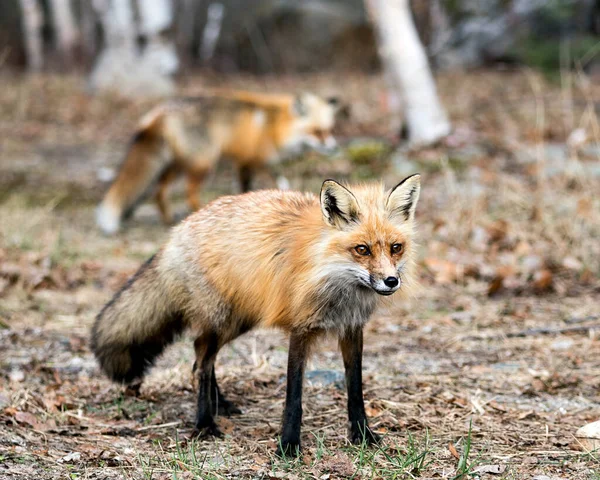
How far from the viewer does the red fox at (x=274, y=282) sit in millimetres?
3441

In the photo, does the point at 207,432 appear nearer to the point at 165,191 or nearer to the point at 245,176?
the point at 165,191

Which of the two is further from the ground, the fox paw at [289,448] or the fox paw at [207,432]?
the fox paw at [289,448]

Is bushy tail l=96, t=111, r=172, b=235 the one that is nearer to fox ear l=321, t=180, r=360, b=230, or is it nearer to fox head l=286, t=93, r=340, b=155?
fox head l=286, t=93, r=340, b=155

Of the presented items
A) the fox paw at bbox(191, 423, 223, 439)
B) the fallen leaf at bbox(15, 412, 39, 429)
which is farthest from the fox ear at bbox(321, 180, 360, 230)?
the fallen leaf at bbox(15, 412, 39, 429)

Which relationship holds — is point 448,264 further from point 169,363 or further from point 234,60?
point 234,60

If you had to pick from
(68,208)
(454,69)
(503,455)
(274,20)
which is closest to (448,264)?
(503,455)

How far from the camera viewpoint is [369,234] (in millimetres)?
3371

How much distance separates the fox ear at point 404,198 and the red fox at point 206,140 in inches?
208

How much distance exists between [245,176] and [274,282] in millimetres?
6040

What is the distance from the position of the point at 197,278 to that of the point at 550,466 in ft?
6.41

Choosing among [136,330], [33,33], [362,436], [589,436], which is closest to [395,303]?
[362,436]

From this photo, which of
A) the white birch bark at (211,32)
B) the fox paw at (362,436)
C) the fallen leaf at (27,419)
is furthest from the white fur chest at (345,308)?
the white birch bark at (211,32)

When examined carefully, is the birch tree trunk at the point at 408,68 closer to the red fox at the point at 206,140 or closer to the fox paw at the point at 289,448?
the red fox at the point at 206,140

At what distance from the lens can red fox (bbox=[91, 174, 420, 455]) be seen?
3.44 meters
